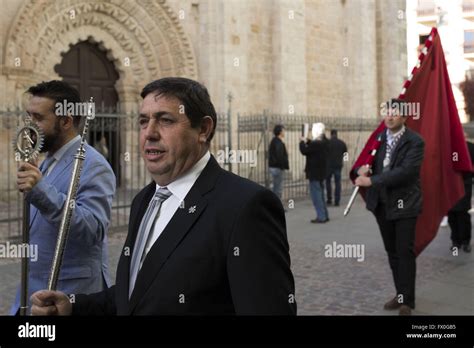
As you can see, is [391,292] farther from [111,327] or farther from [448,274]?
[111,327]

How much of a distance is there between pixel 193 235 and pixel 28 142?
128 centimetres

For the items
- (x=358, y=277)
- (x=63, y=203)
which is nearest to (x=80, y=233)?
(x=63, y=203)

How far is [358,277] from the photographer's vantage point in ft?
21.6

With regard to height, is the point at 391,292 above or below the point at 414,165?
below

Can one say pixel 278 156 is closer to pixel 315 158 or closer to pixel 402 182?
pixel 315 158

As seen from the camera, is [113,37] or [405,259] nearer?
[405,259]

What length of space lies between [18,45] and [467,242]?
9.52m

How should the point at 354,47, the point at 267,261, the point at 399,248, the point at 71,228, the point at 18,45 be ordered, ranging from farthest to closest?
the point at 354,47
the point at 18,45
the point at 399,248
the point at 71,228
the point at 267,261

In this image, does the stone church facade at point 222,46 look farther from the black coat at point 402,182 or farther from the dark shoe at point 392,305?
the dark shoe at point 392,305

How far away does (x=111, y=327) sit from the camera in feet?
6.86

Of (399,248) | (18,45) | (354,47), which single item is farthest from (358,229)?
(354,47)

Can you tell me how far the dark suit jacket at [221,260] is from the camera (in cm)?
166

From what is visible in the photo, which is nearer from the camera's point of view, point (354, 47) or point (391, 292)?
point (391, 292)

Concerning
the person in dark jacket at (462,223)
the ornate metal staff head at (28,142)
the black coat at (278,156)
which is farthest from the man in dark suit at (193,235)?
the black coat at (278,156)
